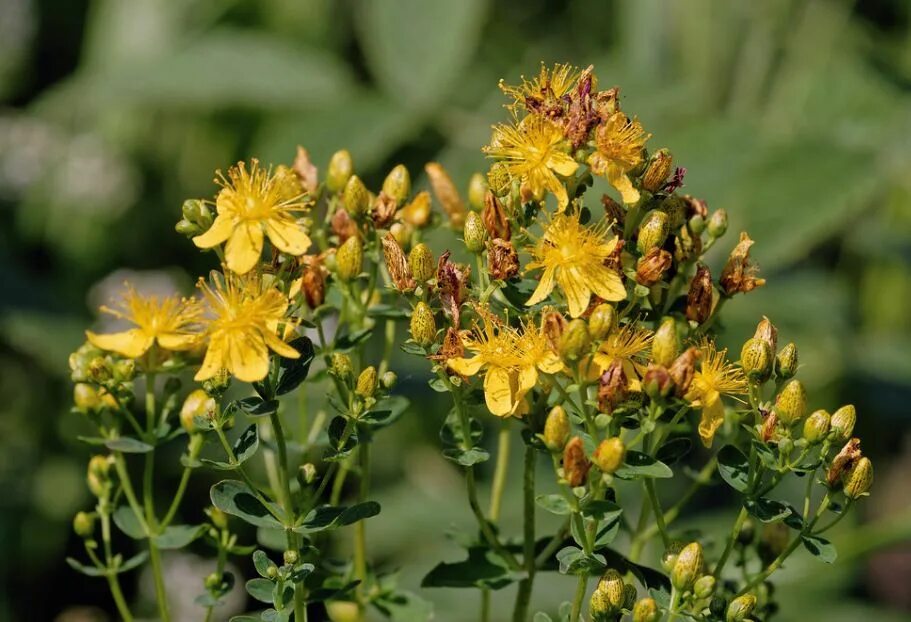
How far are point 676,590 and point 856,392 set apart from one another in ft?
5.71

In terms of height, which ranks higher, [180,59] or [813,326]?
[180,59]

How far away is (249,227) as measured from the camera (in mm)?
996

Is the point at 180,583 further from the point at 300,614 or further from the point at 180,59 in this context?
the point at 300,614

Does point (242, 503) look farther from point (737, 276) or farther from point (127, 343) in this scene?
point (737, 276)

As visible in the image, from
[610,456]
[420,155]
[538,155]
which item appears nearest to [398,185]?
[538,155]

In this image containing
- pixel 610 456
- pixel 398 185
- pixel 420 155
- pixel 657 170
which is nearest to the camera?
pixel 610 456

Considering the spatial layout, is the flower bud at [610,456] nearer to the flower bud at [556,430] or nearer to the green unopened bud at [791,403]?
the flower bud at [556,430]

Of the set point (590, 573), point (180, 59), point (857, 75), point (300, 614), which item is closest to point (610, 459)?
point (590, 573)

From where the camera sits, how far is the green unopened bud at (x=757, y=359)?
997 mm

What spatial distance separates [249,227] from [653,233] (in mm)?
335

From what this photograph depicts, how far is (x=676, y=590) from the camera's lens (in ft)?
3.22

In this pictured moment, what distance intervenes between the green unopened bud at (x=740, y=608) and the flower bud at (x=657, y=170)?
350 mm

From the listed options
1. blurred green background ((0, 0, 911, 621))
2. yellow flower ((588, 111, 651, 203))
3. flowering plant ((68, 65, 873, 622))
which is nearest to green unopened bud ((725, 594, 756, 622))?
flowering plant ((68, 65, 873, 622))

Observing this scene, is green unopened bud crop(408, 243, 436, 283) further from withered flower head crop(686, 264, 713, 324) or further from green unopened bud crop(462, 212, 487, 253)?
withered flower head crop(686, 264, 713, 324)
